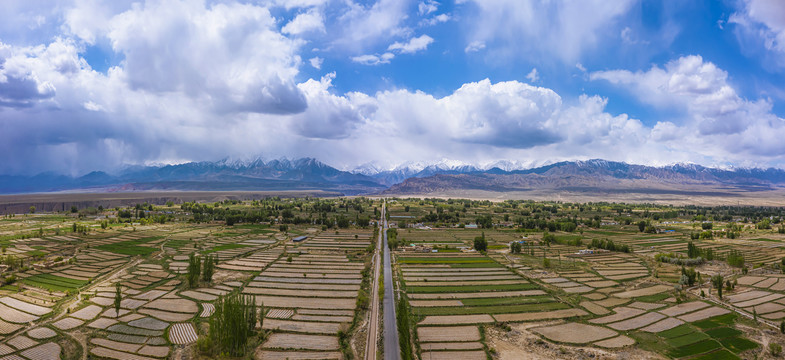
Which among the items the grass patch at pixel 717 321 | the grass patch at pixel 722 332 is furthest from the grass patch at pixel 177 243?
the grass patch at pixel 722 332

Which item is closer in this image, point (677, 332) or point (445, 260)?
point (677, 332)

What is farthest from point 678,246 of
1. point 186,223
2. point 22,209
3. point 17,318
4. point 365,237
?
point 22,209

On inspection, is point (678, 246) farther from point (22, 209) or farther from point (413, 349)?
point (22, 209)

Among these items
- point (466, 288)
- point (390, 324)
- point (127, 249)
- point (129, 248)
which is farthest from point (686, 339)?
point (129, 248)

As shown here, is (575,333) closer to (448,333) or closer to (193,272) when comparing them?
(448,333)

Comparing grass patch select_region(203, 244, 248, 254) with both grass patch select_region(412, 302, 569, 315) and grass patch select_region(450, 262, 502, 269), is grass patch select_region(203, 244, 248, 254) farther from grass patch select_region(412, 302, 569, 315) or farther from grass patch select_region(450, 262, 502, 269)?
grass patch select_region(412, 302, 569, 315)

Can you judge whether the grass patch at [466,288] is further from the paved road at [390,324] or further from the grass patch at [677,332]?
the grass patch at [677,332]
